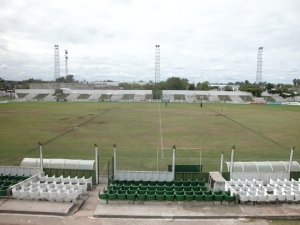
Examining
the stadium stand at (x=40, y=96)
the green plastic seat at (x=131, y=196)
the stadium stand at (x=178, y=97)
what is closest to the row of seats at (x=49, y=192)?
the green plastic seat at (x=131, y=196)

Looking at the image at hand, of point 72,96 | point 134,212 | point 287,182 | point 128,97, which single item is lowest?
point 134,212

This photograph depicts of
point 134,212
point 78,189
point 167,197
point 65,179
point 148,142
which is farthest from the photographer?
point 148,142

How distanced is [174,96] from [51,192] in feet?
305

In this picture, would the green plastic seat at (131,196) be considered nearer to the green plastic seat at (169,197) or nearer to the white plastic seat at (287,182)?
the green plastic seat at (169,197)

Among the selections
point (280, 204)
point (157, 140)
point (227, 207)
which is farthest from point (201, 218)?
point (157, 140)

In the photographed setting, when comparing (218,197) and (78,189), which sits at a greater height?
(78,189)

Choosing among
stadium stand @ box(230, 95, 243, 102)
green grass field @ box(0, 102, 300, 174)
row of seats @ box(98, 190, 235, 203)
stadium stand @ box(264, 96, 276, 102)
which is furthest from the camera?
stadium stand @ box(230, 95, 243, 102)

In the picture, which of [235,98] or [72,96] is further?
[72,96]

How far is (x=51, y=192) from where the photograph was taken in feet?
37.8

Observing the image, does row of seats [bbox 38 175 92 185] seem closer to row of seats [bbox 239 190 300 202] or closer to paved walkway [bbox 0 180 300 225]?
paved walkway [bbox 0 180 300 225]

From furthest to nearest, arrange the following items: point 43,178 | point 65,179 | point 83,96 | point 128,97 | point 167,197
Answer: point 128,97 → point 83,96 → point 43,178 → point 65,179 → point 167,197

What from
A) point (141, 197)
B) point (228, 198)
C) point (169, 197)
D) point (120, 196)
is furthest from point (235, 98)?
point (120, 196)

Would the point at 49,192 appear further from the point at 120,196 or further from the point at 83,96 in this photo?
the point at 83,96

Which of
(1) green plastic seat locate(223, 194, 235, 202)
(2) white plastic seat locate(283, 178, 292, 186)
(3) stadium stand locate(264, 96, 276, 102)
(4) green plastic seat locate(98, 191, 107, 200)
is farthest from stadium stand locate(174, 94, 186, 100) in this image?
(4) green plastic seat locate(98, 191, 107, 200)
